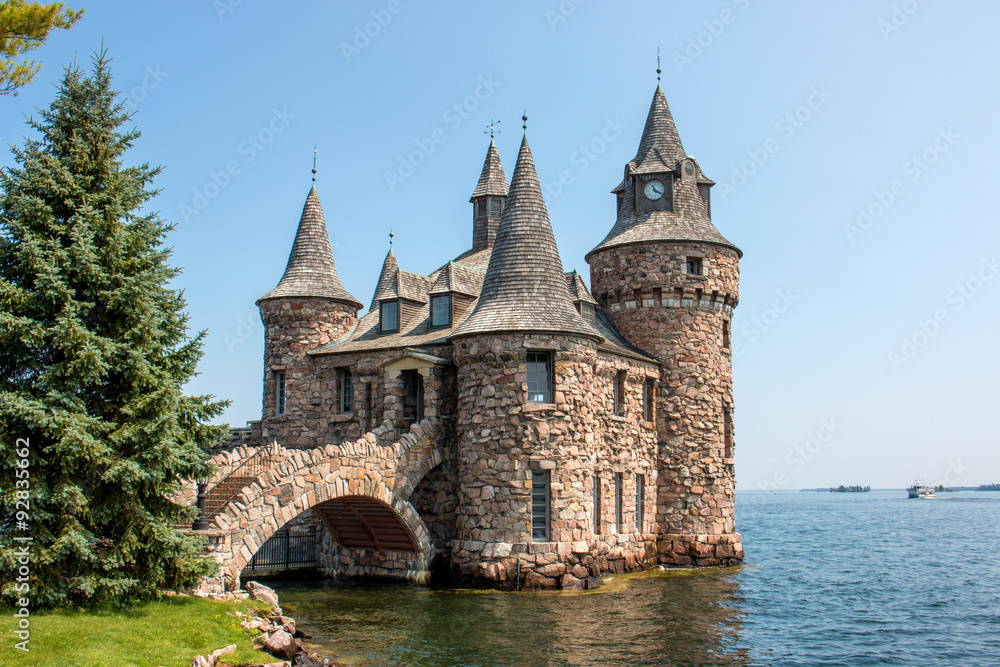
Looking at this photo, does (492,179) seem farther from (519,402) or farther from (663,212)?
(519,402)

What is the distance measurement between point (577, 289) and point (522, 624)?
13.3 m

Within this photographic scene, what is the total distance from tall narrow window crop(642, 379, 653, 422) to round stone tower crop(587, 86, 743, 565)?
258 mm

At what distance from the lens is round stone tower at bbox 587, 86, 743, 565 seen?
32.0 meters

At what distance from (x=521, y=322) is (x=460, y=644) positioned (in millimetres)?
9765

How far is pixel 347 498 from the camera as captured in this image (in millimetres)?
26047

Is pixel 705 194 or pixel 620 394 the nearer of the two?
pixel 620 394

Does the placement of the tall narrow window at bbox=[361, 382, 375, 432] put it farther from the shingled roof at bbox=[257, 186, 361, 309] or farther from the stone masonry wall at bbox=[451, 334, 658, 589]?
the stone masonry wall at bbox=[451, 334, 658, 589]

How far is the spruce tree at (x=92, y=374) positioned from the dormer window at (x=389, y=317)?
14650 mm

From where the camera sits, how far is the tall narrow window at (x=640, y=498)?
102ft

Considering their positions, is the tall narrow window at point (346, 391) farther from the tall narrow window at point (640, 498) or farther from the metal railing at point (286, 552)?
the tall narrow window at point (640, 498)

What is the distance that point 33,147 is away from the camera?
661 inches

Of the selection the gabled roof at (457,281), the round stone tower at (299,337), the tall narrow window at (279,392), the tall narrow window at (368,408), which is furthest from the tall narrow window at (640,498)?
the tall narrow window at (279,392)

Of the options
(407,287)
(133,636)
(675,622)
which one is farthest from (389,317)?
(133,636)

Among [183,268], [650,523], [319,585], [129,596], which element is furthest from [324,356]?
[129,596]
